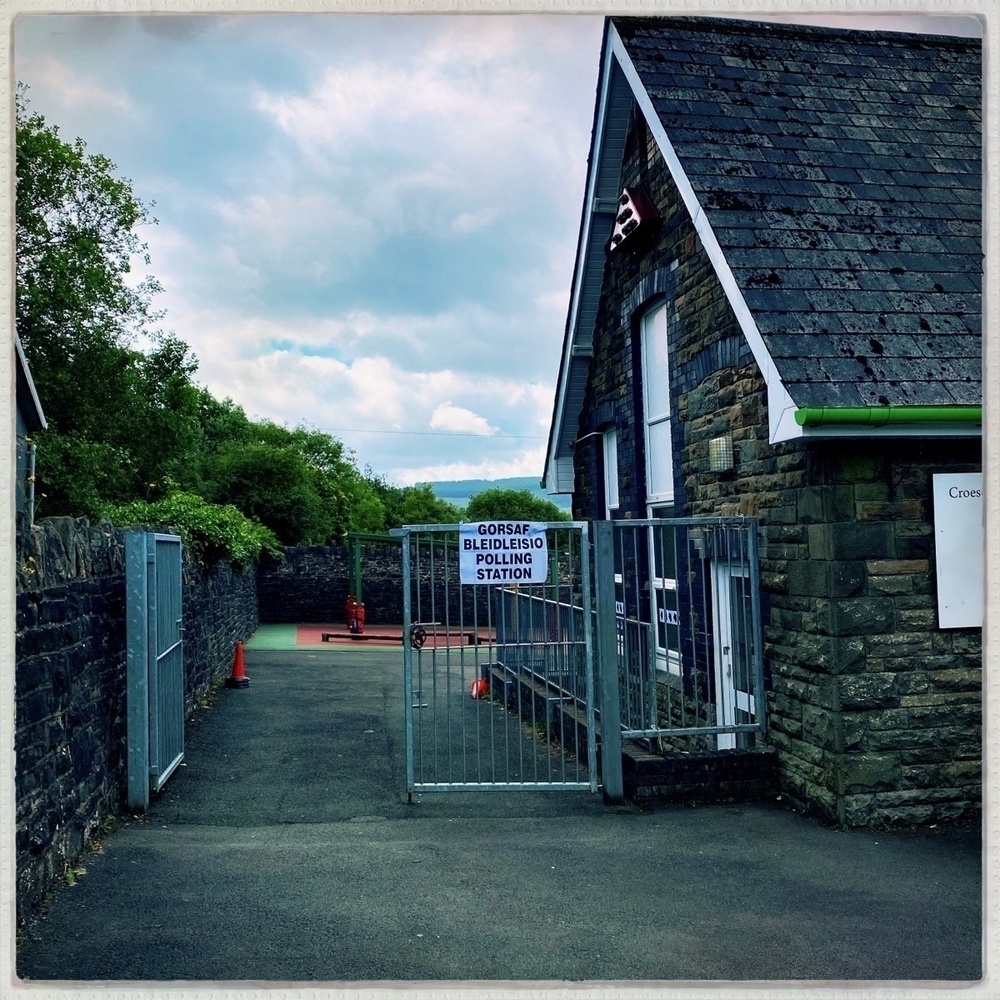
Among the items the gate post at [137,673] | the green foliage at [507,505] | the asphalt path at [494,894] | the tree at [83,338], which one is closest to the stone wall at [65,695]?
the gate post at [137,673]

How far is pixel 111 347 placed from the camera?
74.8ft

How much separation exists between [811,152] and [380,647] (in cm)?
1555

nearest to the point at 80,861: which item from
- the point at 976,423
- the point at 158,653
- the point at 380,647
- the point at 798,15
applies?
the point at 158,653

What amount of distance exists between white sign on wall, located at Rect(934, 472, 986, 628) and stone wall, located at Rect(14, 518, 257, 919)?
595 centimetres

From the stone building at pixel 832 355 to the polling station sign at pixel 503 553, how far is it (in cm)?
188

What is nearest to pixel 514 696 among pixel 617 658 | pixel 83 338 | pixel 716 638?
pixel 716 638

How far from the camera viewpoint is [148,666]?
298 inches

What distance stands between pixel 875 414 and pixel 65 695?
5.55 meters

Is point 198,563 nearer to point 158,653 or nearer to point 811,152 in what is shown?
point 158,653

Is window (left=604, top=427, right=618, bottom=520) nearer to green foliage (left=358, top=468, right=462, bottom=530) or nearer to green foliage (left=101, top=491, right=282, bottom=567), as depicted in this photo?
green foliage (left=101, top=491, right=282, bottom=567)

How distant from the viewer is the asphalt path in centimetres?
468

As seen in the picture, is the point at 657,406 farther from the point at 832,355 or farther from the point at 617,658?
the point at 617,658

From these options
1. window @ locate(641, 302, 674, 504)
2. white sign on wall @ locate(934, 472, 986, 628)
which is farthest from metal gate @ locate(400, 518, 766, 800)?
white sign on wall @ locate(934, 472, 986, 628)

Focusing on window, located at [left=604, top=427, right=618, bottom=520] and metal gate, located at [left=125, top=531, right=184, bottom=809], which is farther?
window, located at [left=604, top=427, right=618, bottom=520]
